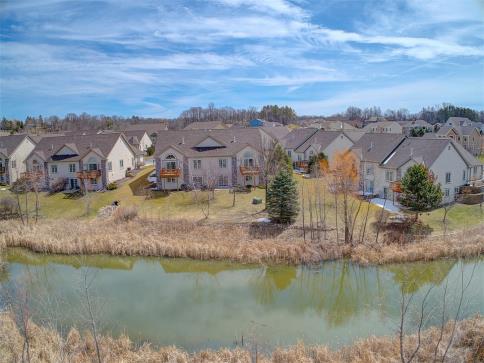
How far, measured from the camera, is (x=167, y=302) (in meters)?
16.4

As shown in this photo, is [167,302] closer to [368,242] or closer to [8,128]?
[368,242]

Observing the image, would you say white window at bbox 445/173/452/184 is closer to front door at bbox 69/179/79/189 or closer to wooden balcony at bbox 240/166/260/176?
wooden balcony at bbox 240/166/260/176

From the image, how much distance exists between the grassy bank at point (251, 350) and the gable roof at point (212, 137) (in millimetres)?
22262

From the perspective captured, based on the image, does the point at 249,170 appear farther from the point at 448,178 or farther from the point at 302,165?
the point at 448,178

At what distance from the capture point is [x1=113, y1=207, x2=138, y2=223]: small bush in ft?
84.6

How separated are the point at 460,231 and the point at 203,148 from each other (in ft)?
67.6

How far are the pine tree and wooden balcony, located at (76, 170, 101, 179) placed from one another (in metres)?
17.4

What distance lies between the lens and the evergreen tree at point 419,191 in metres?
22.7

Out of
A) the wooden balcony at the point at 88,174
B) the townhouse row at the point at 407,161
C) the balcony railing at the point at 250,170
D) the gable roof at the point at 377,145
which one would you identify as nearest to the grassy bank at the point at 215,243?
the townhouse row at the point at 407,161

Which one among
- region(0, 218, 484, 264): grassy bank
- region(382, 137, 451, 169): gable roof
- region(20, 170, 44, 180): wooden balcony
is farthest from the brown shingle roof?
region(382, 137, 451, 169): gable roof

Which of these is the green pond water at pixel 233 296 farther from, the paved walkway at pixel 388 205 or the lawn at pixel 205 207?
the paved walkway at pixel 388 205

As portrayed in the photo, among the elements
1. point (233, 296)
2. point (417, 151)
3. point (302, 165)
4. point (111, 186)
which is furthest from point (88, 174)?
point (417, 151)

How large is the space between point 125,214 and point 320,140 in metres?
23.0

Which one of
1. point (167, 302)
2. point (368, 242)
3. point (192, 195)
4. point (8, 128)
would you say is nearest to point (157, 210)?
point (192, 195)
